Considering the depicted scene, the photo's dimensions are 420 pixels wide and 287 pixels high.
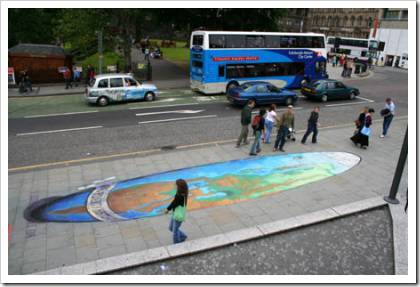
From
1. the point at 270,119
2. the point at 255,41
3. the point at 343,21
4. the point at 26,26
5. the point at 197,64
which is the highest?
the point at 343,21

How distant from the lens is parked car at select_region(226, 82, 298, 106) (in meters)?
17.8

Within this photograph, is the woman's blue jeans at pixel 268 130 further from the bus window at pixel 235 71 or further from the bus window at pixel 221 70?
the bus window at pixel 235 71

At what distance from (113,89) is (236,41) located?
29.6ft

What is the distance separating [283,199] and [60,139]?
9739 millimetres

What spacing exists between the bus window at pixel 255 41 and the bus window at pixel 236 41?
33cm

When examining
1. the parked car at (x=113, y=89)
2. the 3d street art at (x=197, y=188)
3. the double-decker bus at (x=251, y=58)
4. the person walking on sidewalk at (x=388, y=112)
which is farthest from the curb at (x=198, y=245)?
the double-decker bus at (x=251, y=58)

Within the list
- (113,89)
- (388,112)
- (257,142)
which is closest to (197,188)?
(257,142)

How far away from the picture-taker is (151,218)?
7449mm

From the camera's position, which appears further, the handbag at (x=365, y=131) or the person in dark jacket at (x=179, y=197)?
the handbag at (x=365, y=131)

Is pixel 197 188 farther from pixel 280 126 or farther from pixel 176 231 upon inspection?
pixel 280 126

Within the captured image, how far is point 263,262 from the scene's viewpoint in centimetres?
563

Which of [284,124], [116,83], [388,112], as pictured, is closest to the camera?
[284,124]

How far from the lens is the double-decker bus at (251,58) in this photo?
2088 cm

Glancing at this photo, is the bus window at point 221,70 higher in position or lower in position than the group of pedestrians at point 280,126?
higher
